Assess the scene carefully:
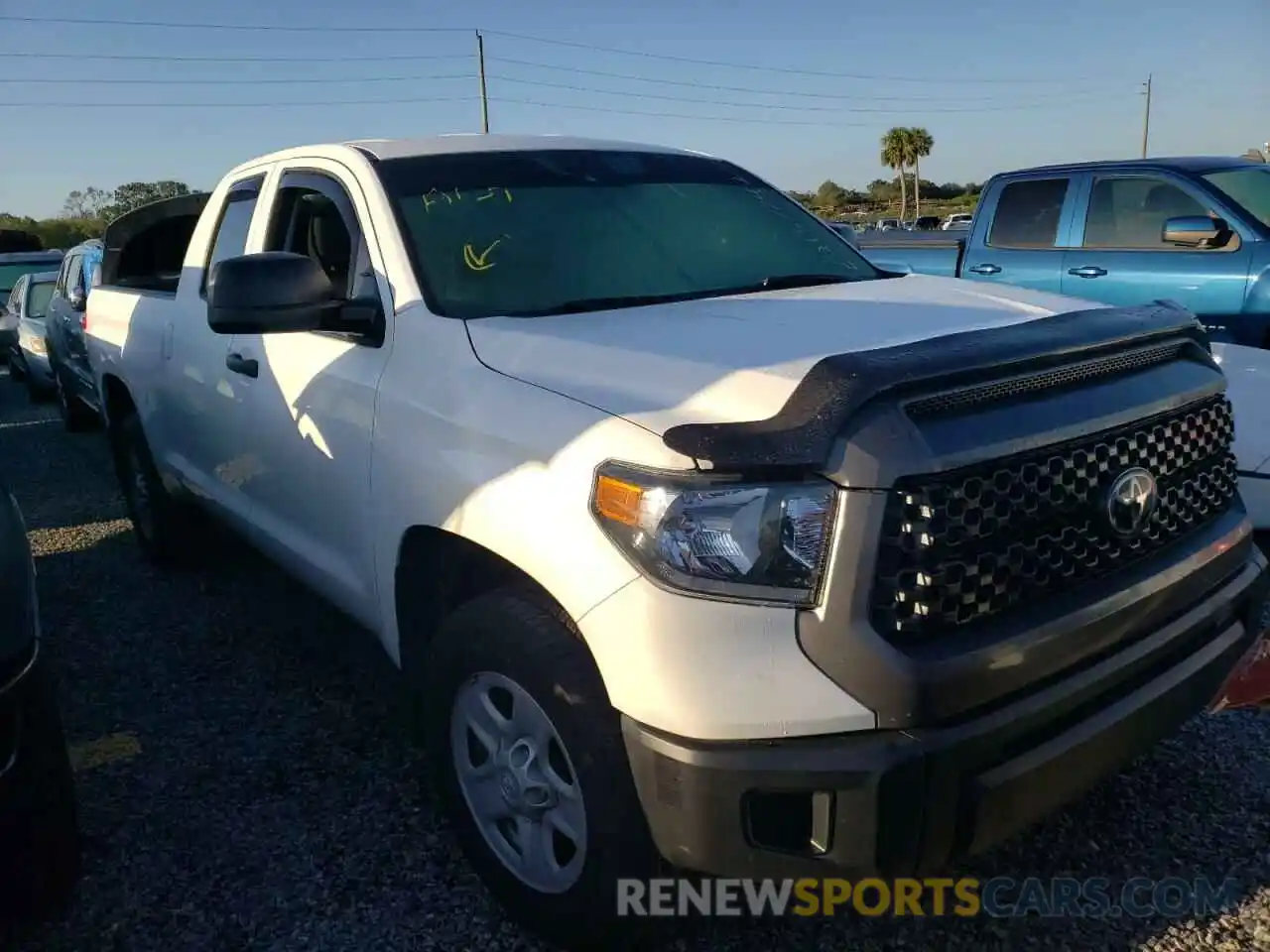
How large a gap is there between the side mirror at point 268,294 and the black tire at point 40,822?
982mm

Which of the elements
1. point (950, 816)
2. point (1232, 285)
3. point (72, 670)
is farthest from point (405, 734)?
point (1232, 285)

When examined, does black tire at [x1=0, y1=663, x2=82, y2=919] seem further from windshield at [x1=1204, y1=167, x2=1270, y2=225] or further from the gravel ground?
windshield at [x1=1204, y1=167, x2=1270, y2=225]

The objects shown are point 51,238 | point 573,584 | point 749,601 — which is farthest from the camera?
point 51,238

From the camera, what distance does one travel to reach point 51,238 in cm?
3884

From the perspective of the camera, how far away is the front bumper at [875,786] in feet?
5.81

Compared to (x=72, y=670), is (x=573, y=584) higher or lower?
higher

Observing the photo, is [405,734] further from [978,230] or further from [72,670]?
[978,230]

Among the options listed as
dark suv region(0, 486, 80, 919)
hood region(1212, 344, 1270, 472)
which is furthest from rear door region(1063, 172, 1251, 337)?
dark suv region(0, 486, 80, 919)

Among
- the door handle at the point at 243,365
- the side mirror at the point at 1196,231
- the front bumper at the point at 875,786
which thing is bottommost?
the front bumper at the point at 875,786

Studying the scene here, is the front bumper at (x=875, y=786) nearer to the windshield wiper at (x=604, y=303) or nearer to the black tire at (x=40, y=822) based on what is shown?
the windshield wiper at (x=604, y=303)

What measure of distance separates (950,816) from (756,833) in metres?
0.33

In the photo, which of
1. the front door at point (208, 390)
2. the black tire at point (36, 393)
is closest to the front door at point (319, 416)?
the front door at point (208, 390)

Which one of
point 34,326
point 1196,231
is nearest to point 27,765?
point 1196,231

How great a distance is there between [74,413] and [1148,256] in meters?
8.74
